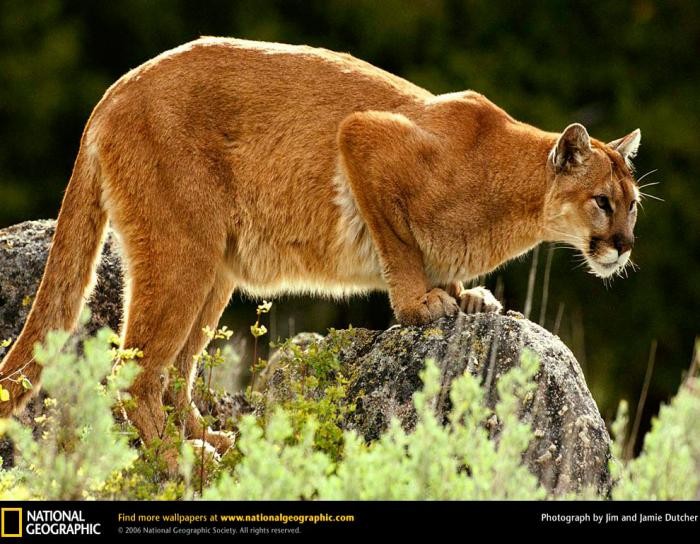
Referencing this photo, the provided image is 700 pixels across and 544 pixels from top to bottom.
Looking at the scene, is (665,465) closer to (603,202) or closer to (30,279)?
(603,202)

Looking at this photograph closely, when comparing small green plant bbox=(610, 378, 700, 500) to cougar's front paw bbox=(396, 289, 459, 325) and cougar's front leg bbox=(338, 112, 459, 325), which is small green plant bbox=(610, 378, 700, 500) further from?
cougar's front leg bbox=(338, 112, 459, 325)

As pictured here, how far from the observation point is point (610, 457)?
5633 millimetres

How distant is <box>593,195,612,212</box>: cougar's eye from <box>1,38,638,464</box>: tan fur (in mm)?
33

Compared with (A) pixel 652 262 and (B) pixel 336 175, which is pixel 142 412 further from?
(A) pixel 652 262

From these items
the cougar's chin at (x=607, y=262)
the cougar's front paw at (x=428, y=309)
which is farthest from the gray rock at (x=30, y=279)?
the cougar's chin at (x=607, y=262)

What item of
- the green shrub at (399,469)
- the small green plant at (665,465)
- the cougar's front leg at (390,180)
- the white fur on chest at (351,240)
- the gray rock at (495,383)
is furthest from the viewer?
the white fur on chest at (351,240)

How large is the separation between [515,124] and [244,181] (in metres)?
1.50

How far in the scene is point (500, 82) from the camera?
1689cm

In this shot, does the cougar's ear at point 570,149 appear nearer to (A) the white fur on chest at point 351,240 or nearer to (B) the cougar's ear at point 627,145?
(B) the cougar's ear at point 627,145

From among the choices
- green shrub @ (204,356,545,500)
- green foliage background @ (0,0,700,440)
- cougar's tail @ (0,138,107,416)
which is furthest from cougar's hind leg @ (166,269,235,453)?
green foliage background @ (0,0,700,440)

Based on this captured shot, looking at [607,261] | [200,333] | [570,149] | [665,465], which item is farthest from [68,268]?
[665,465]
